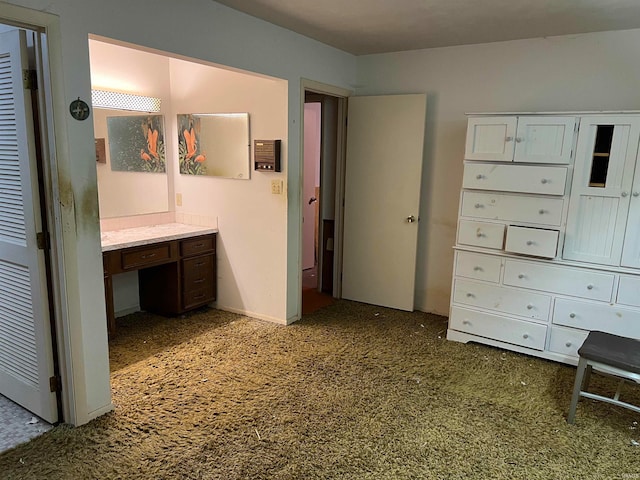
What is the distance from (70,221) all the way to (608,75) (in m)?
3.67

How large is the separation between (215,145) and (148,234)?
951 mm

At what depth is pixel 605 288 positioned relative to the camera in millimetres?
3014

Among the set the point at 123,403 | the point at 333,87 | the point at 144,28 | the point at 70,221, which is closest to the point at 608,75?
the point at 333,87

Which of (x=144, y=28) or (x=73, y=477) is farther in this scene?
(x=144, y=28)

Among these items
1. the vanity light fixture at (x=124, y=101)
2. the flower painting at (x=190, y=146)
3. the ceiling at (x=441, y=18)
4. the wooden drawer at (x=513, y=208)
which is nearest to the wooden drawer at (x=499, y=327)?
the wooden drawer at (x=513, y=208)

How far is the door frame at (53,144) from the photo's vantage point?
1985 millimetres

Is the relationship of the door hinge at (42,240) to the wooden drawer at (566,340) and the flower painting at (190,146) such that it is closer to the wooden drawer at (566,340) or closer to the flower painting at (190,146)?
the flower painting at (190,146)

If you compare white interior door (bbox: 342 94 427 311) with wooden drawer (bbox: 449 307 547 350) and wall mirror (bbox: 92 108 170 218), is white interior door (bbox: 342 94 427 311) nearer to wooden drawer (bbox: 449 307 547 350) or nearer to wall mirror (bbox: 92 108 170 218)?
wooden drawer (bbox: 449 307 547 350)

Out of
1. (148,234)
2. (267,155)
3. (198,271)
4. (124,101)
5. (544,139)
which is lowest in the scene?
(198,271)

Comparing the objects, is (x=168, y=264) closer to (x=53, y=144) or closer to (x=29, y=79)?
(x=53, y=144)

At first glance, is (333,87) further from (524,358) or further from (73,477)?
(73,477)

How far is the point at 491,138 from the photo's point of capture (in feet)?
10.7

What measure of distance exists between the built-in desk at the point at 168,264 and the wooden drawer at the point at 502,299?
7.07ft

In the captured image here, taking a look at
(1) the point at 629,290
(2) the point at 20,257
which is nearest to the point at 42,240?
(2) the point at 20,257
